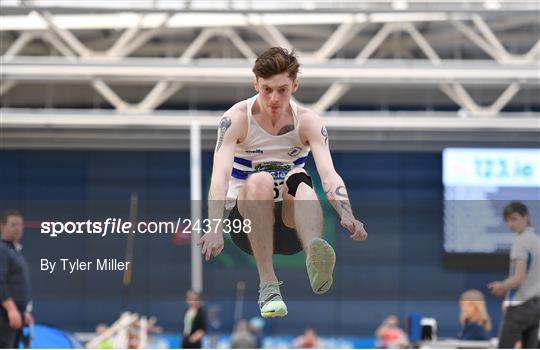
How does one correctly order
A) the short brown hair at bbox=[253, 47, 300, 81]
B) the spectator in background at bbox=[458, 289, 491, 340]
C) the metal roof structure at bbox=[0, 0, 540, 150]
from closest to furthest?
the short brown hair at bbox=[253, 47, 300, 81] → the spectator in background at bbox=[458, 289, 491, 340] → the metal roof structure at bbox=[0, 0, 540, 150]

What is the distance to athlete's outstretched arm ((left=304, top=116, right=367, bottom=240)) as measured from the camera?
6.38 m

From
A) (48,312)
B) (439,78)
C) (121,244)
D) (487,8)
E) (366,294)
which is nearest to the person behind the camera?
(121,244)

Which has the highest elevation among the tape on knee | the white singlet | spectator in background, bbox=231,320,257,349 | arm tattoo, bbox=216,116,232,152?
arm tattoo, bbox=216,116,232,152

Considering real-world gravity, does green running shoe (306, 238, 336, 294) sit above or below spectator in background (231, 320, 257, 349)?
above

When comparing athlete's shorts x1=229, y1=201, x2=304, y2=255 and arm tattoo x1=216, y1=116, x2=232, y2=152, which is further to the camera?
athlete's shorts x1=229, y1=201, x2=304, y2=255

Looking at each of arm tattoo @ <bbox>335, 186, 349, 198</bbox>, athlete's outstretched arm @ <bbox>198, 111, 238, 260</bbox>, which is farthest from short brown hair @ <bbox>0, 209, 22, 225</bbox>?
arm tattoo @ <bbox>335, 186, 349, 198</bbox>

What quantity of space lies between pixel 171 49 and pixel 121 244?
63.7ft

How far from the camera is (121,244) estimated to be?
700 centimetres

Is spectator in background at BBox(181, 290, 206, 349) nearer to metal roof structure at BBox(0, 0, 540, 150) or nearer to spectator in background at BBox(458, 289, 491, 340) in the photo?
spectator in background at BBox(458, 289, 491, 340)

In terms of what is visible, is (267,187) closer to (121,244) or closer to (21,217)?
(121,244)

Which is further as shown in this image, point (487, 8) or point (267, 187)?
point (487, 8)

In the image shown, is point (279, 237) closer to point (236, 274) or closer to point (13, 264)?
point (236, 274)

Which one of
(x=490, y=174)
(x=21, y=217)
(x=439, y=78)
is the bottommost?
(x=21, y=217)

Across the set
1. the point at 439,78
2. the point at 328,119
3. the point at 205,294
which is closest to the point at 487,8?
the point at 439,78
